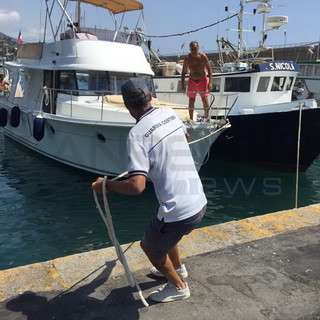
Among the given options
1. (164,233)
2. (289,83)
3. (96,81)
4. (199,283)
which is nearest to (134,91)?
(164,233)

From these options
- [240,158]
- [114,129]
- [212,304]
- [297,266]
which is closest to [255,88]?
[240,158]

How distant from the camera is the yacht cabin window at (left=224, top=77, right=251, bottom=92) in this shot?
11.1 metres

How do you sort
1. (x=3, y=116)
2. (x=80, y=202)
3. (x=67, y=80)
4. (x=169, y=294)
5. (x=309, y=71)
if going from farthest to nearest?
(x=309, y=71)
(x=3, y=116)
(x=67, y=80)
(x=80, y=202)
(x=169, y=294)

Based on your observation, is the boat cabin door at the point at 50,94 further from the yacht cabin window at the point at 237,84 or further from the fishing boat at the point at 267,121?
the yacht cabin window at the point at 237,84

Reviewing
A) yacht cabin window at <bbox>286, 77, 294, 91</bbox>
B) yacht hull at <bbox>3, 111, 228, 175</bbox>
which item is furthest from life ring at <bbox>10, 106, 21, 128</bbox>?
yacht cabin window at <bbox>286, 77, 294, 91</bbox>

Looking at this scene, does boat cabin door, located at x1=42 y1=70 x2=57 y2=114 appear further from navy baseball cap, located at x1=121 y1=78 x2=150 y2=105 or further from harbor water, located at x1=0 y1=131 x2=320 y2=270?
navy baseball cap, located at x1=121 y1=78 x2=150 y2=105

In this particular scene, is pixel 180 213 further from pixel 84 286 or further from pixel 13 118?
pixel 13 118

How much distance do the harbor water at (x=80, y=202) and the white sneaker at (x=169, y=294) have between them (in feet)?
9.22

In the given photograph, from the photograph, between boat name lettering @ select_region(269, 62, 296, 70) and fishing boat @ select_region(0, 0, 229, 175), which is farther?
boat name lettering @ select_region(269, 62, 296, 70)

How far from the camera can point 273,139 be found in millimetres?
9820

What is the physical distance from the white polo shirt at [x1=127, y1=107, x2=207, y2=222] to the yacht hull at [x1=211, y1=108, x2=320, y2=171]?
7544mm

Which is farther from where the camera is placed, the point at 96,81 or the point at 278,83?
the point at 278,83

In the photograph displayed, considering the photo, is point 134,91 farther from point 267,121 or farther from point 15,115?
point 15,115

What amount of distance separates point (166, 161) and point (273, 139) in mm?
8086
